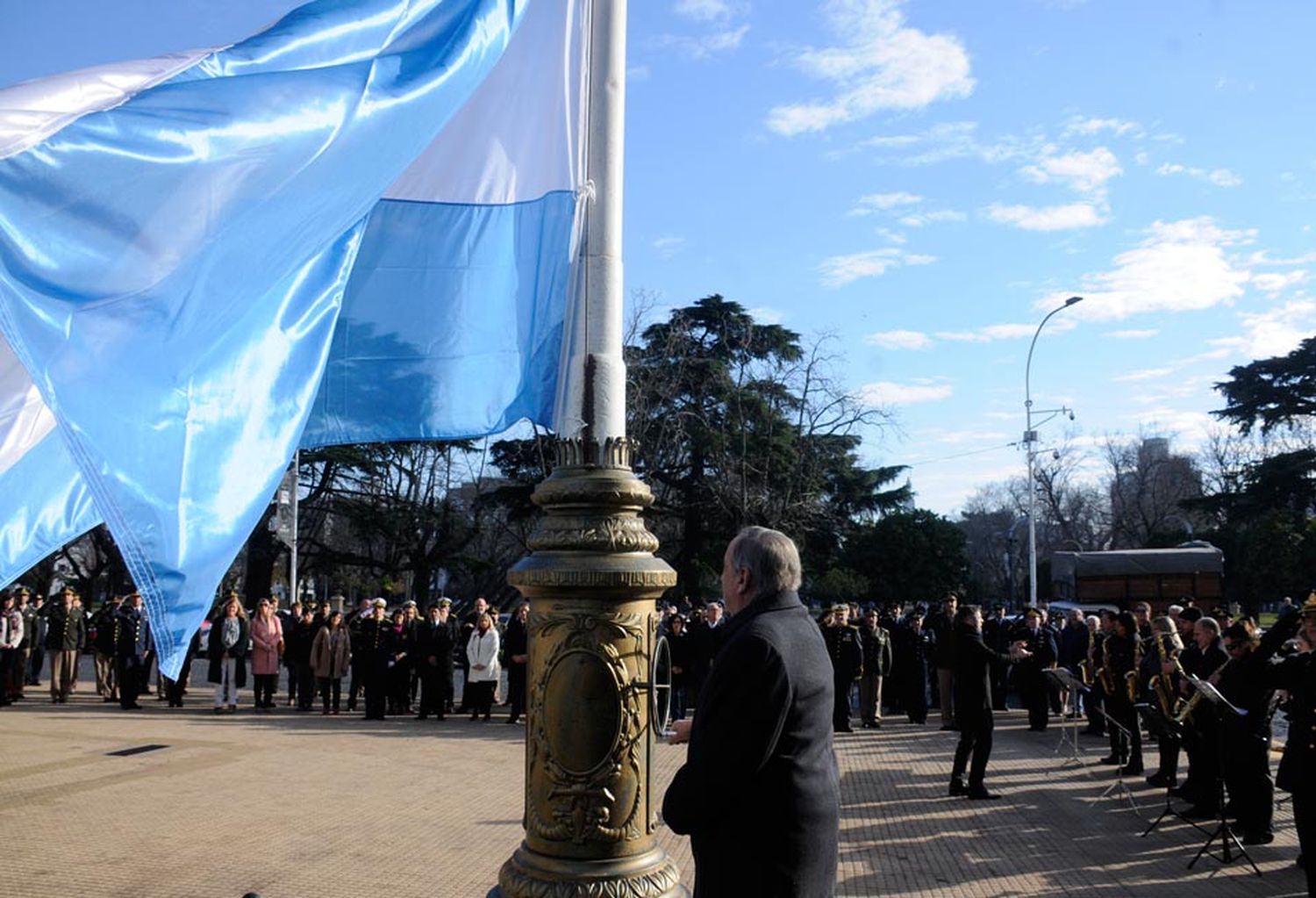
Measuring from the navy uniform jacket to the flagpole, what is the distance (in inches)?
35.8

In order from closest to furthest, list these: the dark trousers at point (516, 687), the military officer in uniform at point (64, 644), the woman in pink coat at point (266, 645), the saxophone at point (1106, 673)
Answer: the saxophone at point (1106, 673) → the dark trousers at point (516, 687) → the woman in pink coat at point (266, 645) → the military officer in uniform at point (64, 644)

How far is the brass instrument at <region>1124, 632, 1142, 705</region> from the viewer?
40.5 feet

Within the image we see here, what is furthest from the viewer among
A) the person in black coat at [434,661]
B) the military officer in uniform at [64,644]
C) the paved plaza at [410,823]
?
the military officer in uniform at [64,644]

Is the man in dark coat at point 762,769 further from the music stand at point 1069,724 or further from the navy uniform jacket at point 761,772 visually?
the music stand at point 1069,724

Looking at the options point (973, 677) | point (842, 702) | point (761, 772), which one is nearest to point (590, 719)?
point (761, 772)

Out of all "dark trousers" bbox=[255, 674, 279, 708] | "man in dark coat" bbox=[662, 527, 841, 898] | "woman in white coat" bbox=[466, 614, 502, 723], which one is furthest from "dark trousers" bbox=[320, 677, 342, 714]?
"man in dark coat" bbox=[662, 527, 841, 898]

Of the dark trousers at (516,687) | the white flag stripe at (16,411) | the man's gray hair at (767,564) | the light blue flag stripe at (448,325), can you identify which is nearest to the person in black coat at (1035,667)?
the dark trousers at (516,687)

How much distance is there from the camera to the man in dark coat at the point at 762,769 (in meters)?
3.21

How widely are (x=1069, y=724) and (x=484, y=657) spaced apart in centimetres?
988

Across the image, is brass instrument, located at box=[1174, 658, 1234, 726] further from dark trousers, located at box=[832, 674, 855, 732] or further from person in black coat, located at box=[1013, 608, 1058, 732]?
dark trousers, located at box=[832, 674, 855, 732]

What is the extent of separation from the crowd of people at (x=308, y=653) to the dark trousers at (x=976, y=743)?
27.2ft

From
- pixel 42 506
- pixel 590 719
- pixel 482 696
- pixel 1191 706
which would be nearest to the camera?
pixel 590 719

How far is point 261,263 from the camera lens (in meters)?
4.57

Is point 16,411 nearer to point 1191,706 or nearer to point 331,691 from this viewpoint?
point 1191,706
